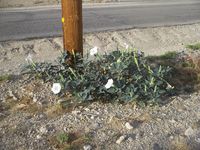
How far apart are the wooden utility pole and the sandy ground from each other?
133 inches

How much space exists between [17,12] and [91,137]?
12.8m

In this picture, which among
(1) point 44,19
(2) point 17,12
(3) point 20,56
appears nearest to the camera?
(3) point 20,56

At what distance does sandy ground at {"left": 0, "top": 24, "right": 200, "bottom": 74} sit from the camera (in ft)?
33.1

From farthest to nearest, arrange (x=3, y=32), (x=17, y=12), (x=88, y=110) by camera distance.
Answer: (x=17, y=12)
(x=3, y=32)
(x=88, y=110)

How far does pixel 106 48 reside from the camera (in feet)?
36.8

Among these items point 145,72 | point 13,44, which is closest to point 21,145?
point 145,72

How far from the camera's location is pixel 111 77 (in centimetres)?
540

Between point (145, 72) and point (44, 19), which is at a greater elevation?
point (145, 72)

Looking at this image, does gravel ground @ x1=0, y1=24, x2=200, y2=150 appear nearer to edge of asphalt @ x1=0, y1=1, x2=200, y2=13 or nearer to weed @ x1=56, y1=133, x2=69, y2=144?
weed @ x1=56, y1=133, x2=69, y2=144

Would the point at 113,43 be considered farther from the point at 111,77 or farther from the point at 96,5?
the point at 96,5

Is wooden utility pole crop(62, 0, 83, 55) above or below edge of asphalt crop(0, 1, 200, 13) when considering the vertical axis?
above

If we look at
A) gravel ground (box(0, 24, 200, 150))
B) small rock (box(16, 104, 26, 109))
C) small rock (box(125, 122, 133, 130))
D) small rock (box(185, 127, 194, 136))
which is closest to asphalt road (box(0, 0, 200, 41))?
gravel ground (box(0, 24, 200, 150))

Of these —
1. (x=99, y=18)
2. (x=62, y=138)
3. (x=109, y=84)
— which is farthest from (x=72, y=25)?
(x=99, y=18)

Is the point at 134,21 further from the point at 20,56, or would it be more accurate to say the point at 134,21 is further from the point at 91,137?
the point at 91,137
